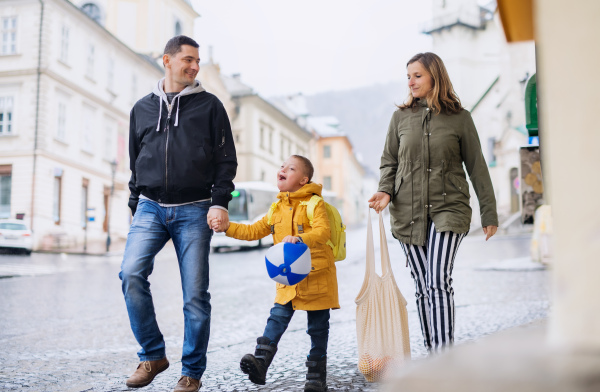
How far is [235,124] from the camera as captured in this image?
40.4m

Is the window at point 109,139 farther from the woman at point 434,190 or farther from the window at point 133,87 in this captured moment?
the woman at point 434,190

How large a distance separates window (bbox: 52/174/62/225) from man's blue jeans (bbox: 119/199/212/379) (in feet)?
53.0

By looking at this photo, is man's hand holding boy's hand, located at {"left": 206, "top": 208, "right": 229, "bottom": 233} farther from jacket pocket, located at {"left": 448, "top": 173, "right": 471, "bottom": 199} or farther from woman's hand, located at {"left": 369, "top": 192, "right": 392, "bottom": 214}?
jacket pocket, located at {"left": 448, "top": 173, "right": 471, "bottom": 199}

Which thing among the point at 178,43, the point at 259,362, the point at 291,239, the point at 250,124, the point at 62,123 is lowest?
the point at 259,362

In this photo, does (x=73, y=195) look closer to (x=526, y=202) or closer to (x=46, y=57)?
(x=46, y=57)

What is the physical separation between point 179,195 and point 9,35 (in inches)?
682

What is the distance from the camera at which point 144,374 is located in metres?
3.45

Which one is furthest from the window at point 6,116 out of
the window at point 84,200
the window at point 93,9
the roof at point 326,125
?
the roof at point 326,125

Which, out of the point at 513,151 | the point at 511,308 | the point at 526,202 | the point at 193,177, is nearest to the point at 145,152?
the point at 193,177

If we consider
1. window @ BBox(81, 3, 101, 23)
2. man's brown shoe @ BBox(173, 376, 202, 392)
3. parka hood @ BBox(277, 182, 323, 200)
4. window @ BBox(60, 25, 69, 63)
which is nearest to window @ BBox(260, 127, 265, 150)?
window @ BBox(81, 3, 101, 23)

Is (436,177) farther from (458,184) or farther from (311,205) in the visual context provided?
(311,205)

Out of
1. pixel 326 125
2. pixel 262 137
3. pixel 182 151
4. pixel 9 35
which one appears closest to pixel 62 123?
pixel 9 35

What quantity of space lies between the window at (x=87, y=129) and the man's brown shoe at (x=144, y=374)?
19737 mm

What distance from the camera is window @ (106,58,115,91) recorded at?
81.6ft
